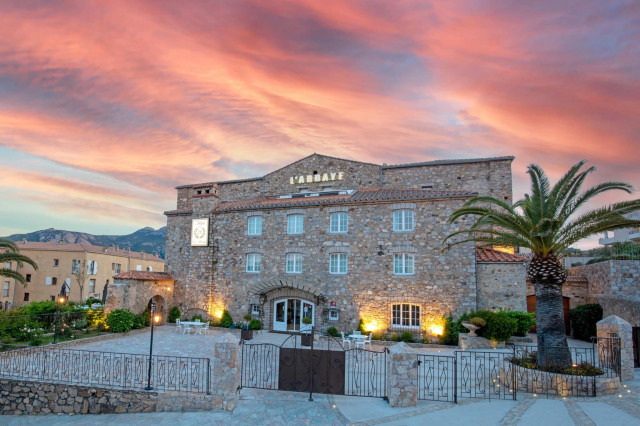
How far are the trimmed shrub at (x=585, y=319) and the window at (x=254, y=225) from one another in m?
18.4

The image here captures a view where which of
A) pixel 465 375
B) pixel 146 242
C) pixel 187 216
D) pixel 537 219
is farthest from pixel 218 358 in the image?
pixel 146 242

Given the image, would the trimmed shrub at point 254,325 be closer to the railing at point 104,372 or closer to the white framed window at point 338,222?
the white framed window at point 338,222

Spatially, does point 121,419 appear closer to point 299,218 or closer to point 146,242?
point 299,218

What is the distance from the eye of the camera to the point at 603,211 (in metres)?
12.2

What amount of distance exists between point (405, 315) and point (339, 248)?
5.12 metres

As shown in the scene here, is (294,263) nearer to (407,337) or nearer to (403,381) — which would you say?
(407,337)

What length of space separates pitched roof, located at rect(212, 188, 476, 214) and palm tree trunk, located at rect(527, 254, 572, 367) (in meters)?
8.25

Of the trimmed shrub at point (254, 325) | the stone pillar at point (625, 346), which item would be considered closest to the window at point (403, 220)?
the trimmed shrub at point (254, 325)

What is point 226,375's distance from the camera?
10.9m

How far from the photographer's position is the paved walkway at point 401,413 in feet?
30.3

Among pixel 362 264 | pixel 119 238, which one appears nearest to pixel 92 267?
pixel 362 264

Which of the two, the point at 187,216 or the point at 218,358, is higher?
the point at 187,216

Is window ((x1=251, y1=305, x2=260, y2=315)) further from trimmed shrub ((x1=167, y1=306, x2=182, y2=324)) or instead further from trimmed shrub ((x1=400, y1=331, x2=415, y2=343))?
trimmed shrub ((x1=400, y1=331, x2=415, y2=343))

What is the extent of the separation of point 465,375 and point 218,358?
8.35 meters
